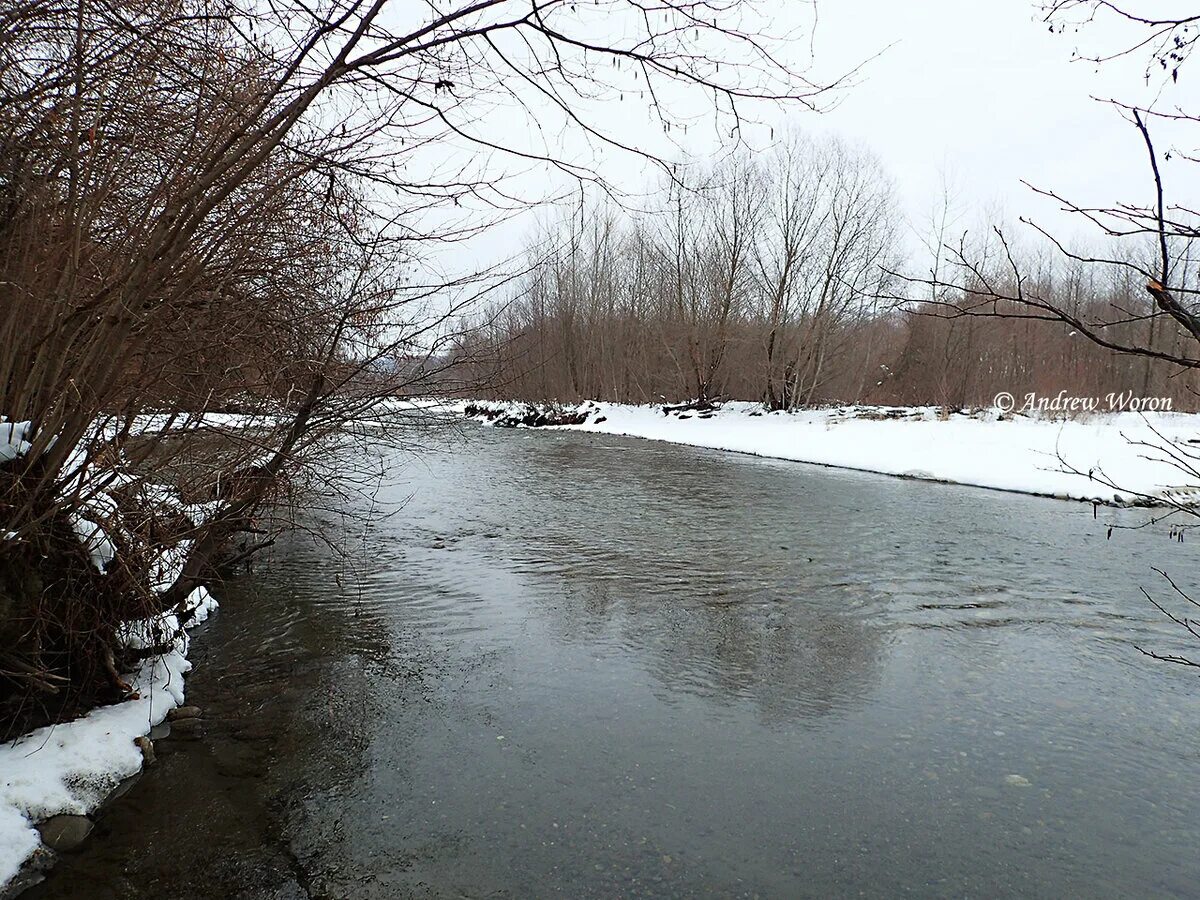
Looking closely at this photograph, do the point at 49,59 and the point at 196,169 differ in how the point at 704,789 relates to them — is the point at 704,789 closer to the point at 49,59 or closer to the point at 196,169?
the point at 196,169

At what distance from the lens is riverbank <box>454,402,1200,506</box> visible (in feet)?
48.5

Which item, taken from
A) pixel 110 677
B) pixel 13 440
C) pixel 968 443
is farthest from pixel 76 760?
pixel 968 443

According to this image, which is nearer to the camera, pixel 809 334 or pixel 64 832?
pixel 64 832

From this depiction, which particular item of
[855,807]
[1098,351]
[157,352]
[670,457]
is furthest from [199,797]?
[1098,351]

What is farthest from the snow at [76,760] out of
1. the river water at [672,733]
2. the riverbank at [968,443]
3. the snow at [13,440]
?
Answer: the riverbank at [968,443]

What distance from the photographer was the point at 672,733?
15.5ft

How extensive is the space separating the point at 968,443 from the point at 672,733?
16.5 m

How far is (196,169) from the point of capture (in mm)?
3477

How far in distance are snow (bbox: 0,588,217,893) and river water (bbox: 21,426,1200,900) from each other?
179 millimetres

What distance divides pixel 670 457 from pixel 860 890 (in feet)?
57.6

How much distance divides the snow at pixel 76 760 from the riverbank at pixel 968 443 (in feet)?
25.1

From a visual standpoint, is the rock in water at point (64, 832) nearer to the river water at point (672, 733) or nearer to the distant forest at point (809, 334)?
the river water at point (672, 733)

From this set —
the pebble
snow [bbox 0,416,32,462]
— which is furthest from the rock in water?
snow [bbox 0,416,32,462]

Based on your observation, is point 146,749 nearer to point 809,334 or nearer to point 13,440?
point 13,440
